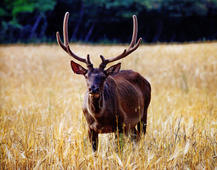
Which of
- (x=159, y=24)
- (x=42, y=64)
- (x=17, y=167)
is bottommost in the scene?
(x=17, y=167)

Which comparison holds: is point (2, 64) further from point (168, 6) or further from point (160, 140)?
point (168, 6)

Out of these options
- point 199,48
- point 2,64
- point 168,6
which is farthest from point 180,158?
point 168,6

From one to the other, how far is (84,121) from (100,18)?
21923 millimetres

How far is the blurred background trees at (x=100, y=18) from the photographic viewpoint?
21.1m

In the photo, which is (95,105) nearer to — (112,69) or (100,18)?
(112,69)

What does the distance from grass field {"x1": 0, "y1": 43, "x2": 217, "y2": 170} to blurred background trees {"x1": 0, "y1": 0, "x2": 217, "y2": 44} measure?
26.3ft

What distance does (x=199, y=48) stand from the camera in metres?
12.1

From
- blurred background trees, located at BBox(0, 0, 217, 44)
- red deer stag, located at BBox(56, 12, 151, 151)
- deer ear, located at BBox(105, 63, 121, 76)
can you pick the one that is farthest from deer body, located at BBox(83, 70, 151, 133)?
blurred background trees, located at BBox(0, 0, 217, 44)

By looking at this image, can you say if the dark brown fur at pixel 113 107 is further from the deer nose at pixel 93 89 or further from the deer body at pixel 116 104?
the deer nose at pixel 93 89

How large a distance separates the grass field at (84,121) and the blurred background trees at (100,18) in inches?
316

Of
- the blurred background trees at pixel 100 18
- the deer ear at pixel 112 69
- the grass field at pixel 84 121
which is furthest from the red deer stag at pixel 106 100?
the blurred background trees at pixel 100 18

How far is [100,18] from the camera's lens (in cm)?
2598

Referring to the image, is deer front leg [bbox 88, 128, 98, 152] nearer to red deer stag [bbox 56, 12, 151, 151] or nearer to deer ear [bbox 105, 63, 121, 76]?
red deer stag [bbox 56, 12, 151, 151]

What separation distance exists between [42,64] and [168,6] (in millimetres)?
11457
